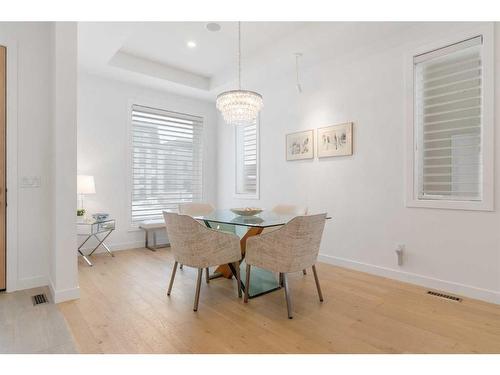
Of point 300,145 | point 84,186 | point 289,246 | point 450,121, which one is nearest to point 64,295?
point 84,186

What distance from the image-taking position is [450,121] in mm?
2748

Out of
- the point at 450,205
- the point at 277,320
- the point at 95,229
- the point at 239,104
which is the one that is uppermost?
the point at 239,104

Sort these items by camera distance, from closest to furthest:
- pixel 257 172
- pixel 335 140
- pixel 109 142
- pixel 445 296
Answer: pixel 445 296 < pixel 335 140 < pixel 109 142 < pixel 257 172

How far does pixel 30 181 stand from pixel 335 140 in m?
3.48

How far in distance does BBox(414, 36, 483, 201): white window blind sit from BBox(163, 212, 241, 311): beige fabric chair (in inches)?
83.5

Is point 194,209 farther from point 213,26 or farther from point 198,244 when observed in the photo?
point 213,26

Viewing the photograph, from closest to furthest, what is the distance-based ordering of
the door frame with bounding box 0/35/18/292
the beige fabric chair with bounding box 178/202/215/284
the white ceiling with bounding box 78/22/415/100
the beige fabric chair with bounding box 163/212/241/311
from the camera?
the beige fabric chair with bounding box 163/212/241/311
the door frame with bounding box 0/35/18/292
the white ceiling with bounding box 78/22/415/100
the beige fabric chair with bounding box 178/202/215/284

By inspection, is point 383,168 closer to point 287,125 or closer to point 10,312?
point 287,125

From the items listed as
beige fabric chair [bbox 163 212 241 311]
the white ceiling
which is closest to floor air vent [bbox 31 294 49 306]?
beige fabric chair [bbox 163 212 241 311]

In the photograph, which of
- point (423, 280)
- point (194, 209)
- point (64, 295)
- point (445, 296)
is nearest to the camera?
point (64, 295)

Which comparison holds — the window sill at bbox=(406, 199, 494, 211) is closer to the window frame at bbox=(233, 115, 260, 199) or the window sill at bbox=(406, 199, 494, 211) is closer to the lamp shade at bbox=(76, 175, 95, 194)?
the window frame at bbox=(233, 115, 260, 199)

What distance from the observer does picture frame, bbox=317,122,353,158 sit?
3.50 m

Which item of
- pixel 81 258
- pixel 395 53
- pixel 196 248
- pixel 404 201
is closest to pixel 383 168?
pixel 404 201

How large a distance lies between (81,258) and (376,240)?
3.91 m
